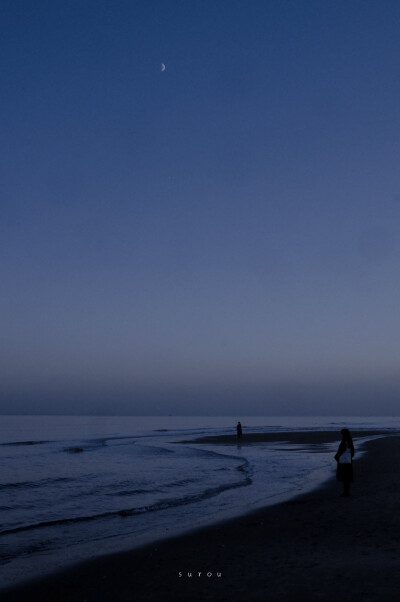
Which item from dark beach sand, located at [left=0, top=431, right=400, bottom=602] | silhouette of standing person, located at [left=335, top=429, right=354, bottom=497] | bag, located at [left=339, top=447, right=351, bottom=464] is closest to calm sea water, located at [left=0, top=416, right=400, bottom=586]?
dark beach sand, located at [left=0, top=431, right=400, bottom=602]

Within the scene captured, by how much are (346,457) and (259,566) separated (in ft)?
29.2

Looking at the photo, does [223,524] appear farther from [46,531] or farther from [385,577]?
[385,577]

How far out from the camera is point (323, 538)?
10.9 m

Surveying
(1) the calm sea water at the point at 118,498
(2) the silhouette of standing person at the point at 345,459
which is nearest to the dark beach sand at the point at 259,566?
(1) the calm sea water at the point at 118,498

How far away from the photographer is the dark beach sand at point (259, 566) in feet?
24.5

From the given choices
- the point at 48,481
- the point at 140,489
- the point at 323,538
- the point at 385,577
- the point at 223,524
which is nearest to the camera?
the point at 385,577

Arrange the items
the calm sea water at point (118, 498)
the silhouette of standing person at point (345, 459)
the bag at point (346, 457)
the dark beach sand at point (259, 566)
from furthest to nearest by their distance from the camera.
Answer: the bag at point (346, 457) < the silhouette of standing person at point (345, 459) < the calm sea water at point (118, 498) < the dark beach sand at point (259, 566)

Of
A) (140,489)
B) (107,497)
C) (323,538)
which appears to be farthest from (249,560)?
(140,489)

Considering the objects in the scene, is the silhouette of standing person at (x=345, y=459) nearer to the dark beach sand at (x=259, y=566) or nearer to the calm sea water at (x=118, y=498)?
the calm sea water at (x=118, y=498)

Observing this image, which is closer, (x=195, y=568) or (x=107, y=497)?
(x=195, y=568)

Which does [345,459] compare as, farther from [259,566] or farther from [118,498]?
[259,566]

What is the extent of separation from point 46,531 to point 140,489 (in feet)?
26.8

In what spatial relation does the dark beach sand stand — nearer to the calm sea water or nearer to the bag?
the calm sea water

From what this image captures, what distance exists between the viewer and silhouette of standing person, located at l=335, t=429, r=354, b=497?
16.6m
